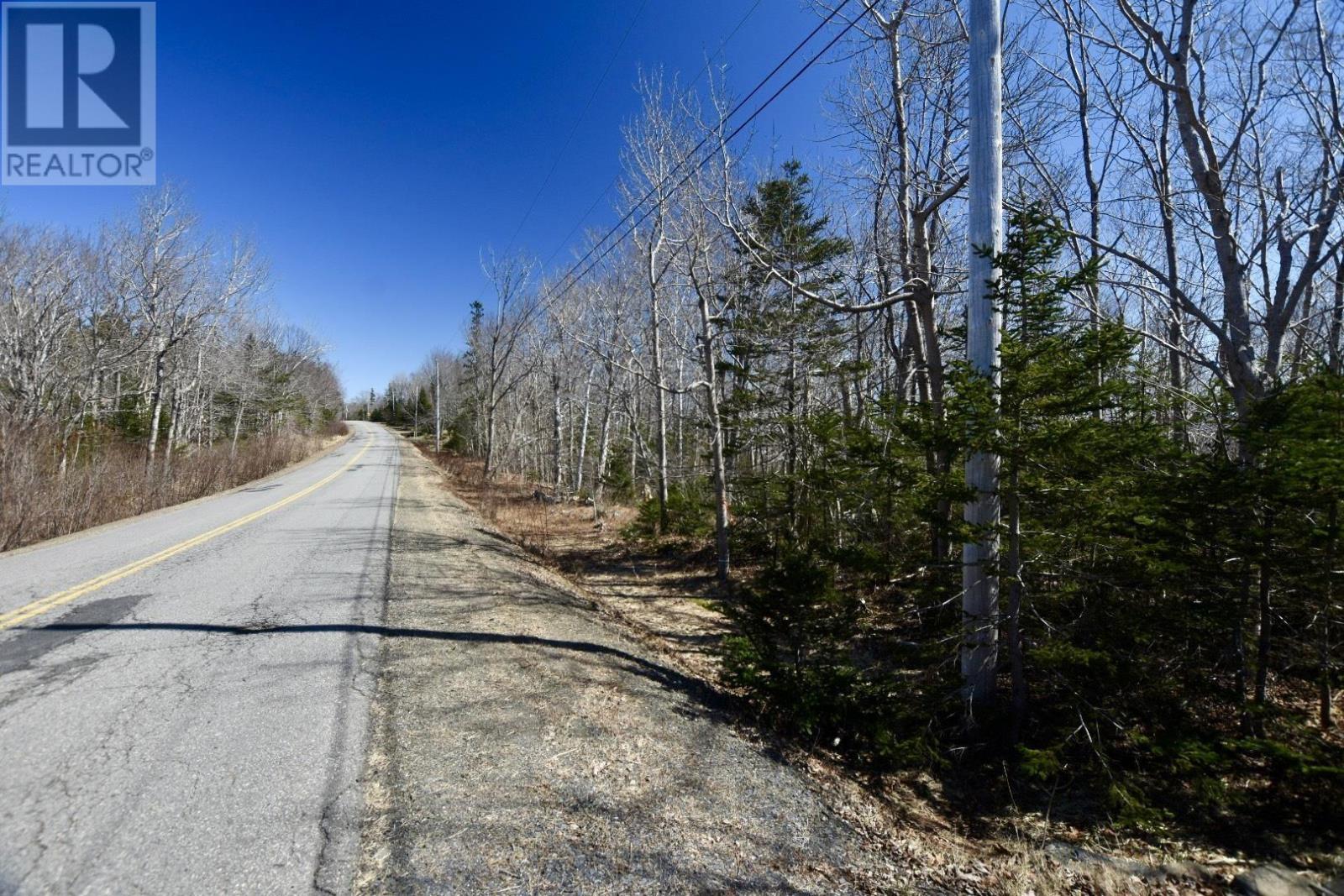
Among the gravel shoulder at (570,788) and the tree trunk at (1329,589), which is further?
the tree trunk at (1329,589)

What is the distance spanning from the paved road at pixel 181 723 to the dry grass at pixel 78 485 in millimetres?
3070

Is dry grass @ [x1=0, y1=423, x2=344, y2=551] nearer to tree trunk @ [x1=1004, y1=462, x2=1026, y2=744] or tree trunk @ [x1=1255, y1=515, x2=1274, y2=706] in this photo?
tree trunk @ [x1=1004, y1=462, x2=1026, y2=744]

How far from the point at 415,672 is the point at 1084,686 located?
5.16 metres

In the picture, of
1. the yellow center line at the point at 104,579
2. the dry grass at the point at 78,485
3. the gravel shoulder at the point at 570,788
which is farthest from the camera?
the dry grass at the point at 78,485

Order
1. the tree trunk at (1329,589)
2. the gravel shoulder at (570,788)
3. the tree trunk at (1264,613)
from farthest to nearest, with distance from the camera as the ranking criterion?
the tree trunk at (1264,613)
the tree trunk at (1329,589)
the gravel shoulder at (570,788)

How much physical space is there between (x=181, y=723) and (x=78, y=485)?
1258cm

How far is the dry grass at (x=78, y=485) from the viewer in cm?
977

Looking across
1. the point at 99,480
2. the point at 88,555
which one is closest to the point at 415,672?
the point at 88,555

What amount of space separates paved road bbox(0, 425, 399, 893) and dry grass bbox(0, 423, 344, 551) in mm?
3070

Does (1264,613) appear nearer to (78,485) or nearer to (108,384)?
(78,485)

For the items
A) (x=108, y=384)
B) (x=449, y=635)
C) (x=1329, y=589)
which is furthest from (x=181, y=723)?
(x=108, y=384)

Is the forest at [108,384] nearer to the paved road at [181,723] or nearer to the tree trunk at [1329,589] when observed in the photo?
the paved road at [181,723]

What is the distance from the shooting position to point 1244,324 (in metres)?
4.56

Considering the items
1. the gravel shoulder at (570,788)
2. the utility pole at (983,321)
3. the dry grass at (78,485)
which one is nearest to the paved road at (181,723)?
the gravel shoulder at (570,788)
